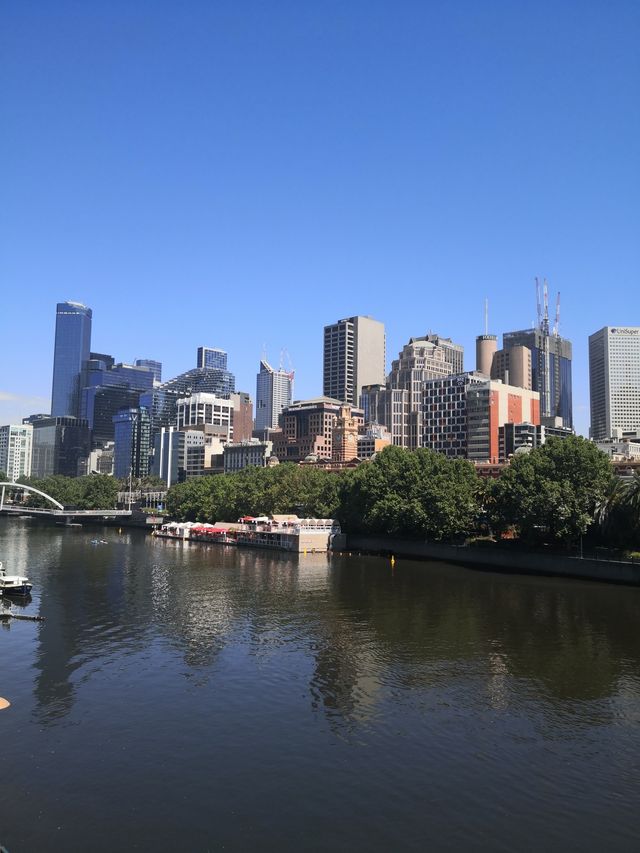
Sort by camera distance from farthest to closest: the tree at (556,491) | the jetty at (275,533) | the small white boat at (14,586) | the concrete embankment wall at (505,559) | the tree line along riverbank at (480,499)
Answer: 1. the jetty at (275,533)
2. the tree at (556,491)
3. the tree line along riverbank at (480,499)
4. the concrete embankment wall at (505,559)
5. the small white boat at (14,586)

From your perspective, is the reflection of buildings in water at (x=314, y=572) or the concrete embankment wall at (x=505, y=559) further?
the concrete embankment wall at (x=505, y=559)

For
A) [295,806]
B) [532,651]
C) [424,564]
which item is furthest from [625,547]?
[295,806]

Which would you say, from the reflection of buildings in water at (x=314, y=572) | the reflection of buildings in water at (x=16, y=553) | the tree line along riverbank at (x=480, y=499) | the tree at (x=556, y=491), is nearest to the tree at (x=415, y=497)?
the tree line along riverbank at (x=480, y=499)

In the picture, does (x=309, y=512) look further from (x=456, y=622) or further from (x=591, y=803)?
(x=591, y=803)

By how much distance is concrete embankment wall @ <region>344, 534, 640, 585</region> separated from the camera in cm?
9581

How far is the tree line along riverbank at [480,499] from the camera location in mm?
103500

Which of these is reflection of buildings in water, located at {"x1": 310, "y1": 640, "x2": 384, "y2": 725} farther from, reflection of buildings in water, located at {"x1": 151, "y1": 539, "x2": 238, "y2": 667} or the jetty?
the jetty

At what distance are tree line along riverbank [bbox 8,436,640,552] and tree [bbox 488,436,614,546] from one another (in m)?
0.15

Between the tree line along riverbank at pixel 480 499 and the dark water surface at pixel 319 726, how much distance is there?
84.3ft

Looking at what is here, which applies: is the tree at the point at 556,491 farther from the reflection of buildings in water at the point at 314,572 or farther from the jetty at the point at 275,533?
the jetty at the point at 275,533

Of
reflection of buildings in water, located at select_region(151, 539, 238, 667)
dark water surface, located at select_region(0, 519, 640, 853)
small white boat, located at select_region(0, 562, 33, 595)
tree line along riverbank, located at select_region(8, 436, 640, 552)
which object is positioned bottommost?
dark water surface, located at select_region(0, 519, 640, 853)

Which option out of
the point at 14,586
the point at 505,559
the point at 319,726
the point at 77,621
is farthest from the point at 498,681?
the point at 505,559

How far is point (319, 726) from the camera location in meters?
40.5

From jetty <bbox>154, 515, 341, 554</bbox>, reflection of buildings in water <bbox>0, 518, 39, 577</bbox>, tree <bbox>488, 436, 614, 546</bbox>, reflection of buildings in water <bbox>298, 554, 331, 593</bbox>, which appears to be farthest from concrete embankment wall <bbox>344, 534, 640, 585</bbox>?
reflection of buildings in water <bbox>0, 518, 39, 577</bbox>
